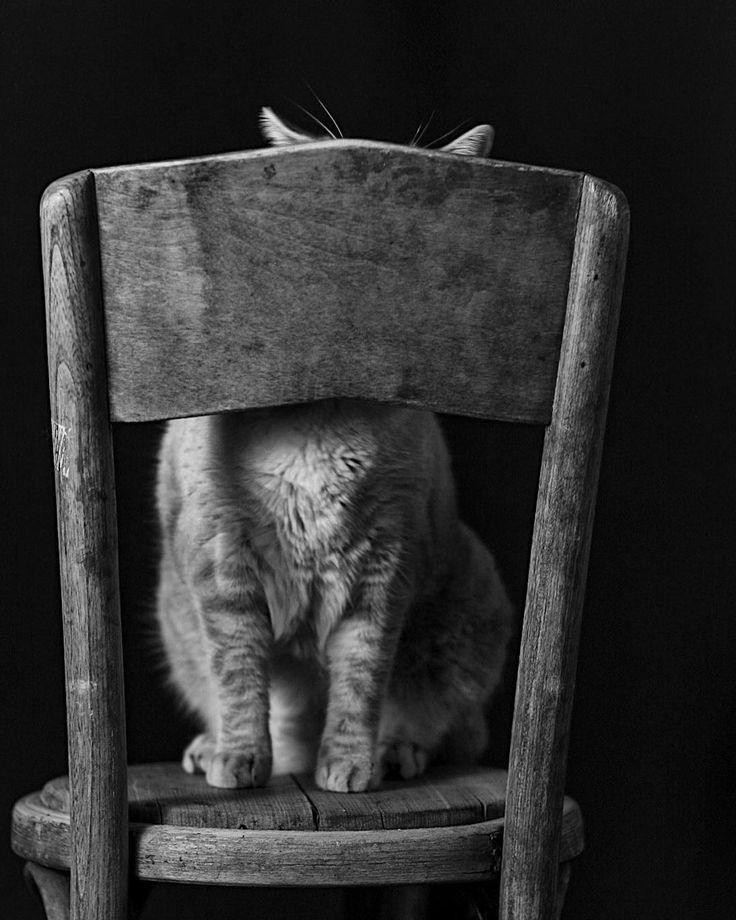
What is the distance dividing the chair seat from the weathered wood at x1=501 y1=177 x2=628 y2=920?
0.05m

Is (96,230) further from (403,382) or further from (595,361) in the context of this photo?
(595,361)

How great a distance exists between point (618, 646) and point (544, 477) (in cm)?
121

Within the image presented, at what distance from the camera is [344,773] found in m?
1.22

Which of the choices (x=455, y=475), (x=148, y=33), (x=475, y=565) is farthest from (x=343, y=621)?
(x=148, y=33)

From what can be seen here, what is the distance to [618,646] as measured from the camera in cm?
214

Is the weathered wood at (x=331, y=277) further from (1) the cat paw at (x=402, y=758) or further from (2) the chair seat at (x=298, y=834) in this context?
(1) the cat paw at (x=402, y=758)

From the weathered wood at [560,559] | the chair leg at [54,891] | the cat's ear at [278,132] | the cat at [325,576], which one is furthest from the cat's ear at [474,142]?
the chair leg at [54,891]

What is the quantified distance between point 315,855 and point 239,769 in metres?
0.20

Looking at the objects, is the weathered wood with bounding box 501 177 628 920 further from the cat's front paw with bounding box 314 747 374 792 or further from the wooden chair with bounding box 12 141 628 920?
the cat's front paw with bounding box 314 747 374 792

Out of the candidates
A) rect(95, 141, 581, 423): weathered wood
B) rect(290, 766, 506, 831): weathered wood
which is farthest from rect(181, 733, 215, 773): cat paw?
rect(95, 141, 581, 423): weathered wood

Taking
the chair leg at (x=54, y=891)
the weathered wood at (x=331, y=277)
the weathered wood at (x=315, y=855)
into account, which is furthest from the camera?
the chair leg at (x=54, y=891)

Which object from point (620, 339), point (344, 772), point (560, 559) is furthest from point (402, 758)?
point (620, 339)

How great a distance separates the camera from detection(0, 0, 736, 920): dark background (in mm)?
1980

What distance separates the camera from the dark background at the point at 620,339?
1.98m
